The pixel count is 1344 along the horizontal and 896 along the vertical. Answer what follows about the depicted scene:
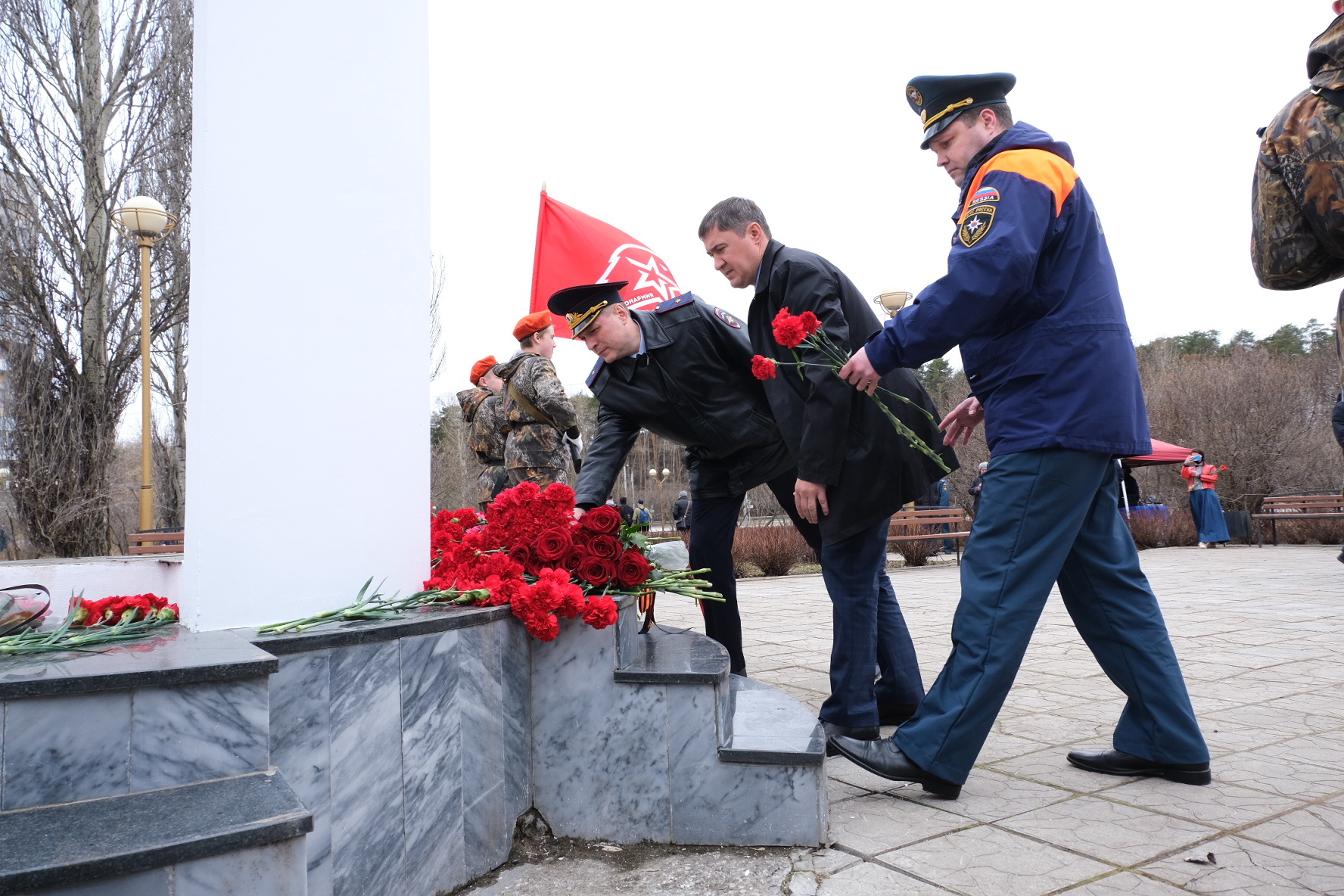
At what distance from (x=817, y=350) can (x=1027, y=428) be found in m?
0.77

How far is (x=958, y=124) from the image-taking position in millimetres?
2719

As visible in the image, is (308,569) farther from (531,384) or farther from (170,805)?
(531,384)

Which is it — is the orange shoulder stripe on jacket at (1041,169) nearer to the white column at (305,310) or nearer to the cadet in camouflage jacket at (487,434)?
the white column at (305,310)

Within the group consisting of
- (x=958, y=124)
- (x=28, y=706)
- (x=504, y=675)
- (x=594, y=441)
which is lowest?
(x=504, y=675)

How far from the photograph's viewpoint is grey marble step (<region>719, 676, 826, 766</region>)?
2.32 metres

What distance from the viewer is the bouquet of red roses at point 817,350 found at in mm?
2824

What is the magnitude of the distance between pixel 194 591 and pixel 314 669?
437 millimetres

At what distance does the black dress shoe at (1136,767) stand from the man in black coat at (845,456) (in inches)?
25.4

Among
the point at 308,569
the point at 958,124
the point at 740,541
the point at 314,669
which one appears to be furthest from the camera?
the point at 740,541

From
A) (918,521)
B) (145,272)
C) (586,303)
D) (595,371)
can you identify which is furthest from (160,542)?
(918,521)

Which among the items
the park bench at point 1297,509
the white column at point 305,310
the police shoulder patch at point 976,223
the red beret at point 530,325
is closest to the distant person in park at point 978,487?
the police shoulder patch at point 976,223

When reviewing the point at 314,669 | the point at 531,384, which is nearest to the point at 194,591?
the point at 314,669

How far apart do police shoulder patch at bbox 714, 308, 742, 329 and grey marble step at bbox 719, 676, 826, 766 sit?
5.04 ft

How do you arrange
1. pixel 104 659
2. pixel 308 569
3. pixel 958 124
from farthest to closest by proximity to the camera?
pixel 958 124
pixel 308 569
pixel 104 659
